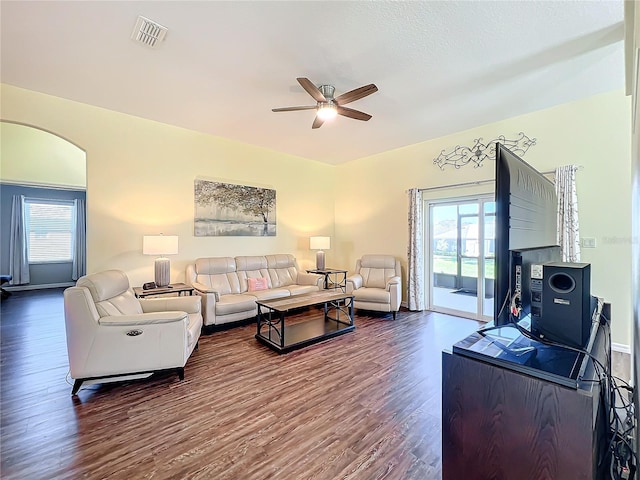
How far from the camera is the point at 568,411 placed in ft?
2.99

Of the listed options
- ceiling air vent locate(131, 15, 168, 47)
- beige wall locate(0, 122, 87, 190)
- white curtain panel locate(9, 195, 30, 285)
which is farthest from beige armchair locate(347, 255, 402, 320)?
white curtain panel locate(9, 195, 30, 285)

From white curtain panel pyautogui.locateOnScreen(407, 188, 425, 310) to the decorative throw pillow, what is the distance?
99.2 inches

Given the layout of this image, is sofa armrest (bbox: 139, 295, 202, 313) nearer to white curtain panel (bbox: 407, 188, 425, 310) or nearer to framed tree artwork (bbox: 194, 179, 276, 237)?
framed tree artwork (bbox: 194, 179, 276, 237)

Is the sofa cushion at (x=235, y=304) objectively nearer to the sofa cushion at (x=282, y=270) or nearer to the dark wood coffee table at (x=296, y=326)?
the dark wood coffee table at (x=296, y=326)

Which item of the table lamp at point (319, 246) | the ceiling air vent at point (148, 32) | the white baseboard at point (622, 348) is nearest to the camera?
the ceiling air vent at point (148, 32)

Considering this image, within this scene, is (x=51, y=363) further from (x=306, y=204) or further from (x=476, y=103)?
(x=476, y=103)

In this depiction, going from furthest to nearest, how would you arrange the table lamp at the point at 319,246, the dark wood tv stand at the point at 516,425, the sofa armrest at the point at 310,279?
1. the table lamp at the point at 319,246
2. the sofa armrest at the point at 310,279
3. the dark wood tv stand at the point at 516,425

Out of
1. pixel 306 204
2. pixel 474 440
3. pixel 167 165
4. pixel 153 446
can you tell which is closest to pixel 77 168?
pixel 167 165

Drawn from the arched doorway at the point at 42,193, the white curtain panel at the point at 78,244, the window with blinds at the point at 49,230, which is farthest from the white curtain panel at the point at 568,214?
the window with blinds at the point at 49,230

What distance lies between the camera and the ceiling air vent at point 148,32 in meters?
2.26

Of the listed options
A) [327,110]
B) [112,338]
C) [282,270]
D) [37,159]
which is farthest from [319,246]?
[37,159]

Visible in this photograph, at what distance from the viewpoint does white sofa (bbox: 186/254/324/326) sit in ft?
12.7

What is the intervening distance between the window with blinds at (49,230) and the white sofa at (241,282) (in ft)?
17.4

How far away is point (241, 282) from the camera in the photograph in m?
4.67
